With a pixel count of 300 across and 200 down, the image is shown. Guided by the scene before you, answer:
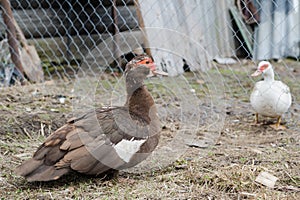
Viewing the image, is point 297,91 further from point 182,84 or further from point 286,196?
point 286,196

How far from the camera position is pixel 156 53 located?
5.01 metres

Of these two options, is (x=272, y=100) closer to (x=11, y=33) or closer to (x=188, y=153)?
(x=188, y=153)

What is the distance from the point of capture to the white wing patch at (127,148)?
2.53 meters

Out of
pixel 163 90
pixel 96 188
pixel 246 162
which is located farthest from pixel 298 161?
pixel 163 90

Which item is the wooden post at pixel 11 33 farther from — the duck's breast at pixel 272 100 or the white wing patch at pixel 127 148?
the white wing patch at pixel 127 148

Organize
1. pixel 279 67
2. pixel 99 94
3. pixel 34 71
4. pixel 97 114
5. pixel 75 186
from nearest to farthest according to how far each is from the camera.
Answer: pixel 75 186 → pixel 97 114 → pixel 99 94 → pixel 34 71 → pixel 279 67

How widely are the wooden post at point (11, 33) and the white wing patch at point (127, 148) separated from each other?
9.52ft

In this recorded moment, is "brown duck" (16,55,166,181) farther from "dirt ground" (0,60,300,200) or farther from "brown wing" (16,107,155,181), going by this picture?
"dirt ground" (0,60,300,200)

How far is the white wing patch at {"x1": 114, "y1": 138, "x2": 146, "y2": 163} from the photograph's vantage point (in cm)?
253

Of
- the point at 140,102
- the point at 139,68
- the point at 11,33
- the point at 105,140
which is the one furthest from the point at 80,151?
the point at 11,33

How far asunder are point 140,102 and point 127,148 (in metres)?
0.34

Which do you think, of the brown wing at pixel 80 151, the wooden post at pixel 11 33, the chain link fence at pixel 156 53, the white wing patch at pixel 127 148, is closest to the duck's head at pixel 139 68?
the brown wing at pixel 80 151

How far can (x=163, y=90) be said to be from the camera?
4859 millimetres

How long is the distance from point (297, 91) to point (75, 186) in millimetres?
3199
